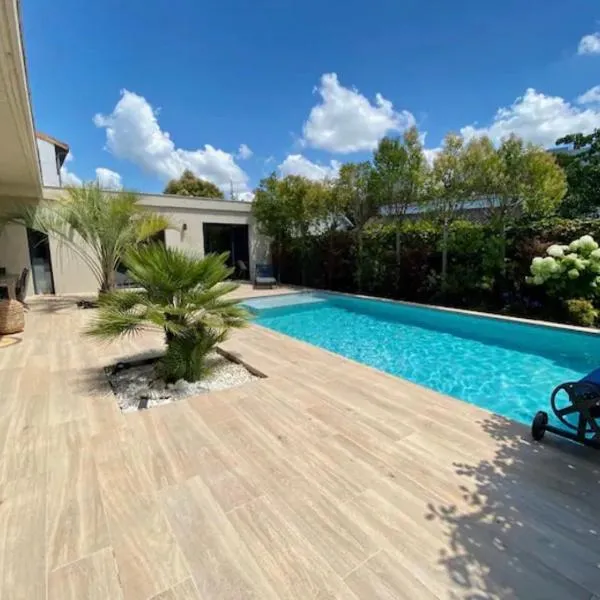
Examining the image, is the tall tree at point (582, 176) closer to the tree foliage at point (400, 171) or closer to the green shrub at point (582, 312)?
the tree foliage at point (400, 171)

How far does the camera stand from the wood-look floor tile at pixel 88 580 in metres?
1.57

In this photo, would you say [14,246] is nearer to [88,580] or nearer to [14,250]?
[14,250]

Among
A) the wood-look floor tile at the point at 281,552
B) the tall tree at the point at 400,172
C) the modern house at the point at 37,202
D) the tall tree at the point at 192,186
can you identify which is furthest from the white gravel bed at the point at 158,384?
the tall tree at the point at 192,186

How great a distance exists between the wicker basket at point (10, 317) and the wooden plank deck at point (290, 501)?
3.56m

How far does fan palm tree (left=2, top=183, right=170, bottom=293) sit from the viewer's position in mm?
8492

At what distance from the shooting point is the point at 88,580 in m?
1.64

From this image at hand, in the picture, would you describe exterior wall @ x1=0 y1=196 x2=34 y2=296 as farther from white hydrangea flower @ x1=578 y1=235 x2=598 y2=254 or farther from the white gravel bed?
white hydrangea flower @ x1=578 y1=235 x2=598 y2=254

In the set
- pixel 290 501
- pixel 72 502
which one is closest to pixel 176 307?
pixel 72 502

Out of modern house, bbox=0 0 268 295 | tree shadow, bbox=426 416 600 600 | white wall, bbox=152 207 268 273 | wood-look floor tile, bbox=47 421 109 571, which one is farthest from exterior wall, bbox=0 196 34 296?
tree shadow, bbox=426 416 600 600

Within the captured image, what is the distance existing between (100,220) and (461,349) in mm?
8778

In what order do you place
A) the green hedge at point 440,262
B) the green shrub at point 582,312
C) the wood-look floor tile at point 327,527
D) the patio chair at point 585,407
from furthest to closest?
the green hedge at point 440,262, the green shrub at point 582,312, the patio chair at point 585,407, the wood-look floor tile at point 327,527

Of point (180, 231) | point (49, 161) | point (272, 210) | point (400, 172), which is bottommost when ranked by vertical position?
point (180, 231)

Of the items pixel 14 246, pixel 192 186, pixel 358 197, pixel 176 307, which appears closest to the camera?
pixel 176 307

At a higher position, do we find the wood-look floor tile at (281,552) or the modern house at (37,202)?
the modern house at (37,202)
